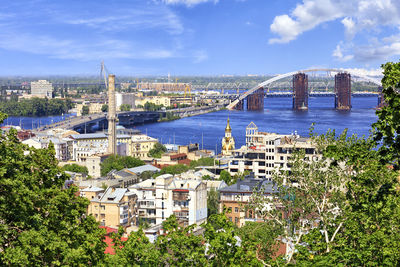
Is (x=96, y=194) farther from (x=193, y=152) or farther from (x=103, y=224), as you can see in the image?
(x=193, y=152)

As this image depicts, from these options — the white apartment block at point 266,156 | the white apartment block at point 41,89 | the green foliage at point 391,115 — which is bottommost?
the white apartment block at point 266,156

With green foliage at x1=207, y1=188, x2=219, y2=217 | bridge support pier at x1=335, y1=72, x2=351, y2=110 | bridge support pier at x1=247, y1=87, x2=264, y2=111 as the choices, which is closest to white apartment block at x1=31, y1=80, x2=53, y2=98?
bridge support pier at x1=247, y1=87, x2=264, y2=111

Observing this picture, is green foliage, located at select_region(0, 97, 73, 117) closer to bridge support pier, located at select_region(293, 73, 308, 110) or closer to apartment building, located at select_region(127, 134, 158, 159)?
bridge support pier, located at select_region(293, 73, 308, 110)

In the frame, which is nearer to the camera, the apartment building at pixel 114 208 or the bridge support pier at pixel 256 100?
the apartment building at pixel 114 208

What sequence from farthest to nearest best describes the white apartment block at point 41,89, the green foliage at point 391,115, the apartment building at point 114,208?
1. the white apartment block at point 41,89
2. the apartment building at point 114,208
3. the green foliage at point 391,115

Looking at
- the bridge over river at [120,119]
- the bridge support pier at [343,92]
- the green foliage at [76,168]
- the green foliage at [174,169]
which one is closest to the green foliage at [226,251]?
the green foliage at [174,169]

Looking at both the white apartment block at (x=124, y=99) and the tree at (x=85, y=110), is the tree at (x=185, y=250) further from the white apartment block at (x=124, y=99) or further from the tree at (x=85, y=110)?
the white apartment block at (x=124, y=99)

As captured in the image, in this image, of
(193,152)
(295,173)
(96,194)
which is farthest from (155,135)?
(295,173)
